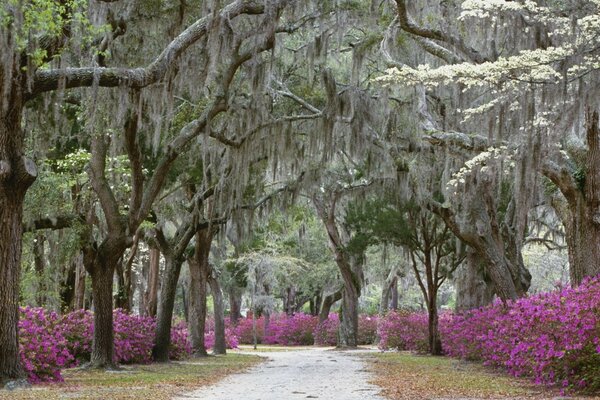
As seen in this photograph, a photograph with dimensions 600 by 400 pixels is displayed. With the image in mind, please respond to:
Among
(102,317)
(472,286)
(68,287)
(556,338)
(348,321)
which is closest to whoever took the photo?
(556,338)

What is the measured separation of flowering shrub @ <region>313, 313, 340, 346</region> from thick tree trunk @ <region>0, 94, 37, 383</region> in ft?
78.5

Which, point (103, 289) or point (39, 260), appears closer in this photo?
point (103, 289)

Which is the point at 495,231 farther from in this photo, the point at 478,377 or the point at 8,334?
the point at 8,334

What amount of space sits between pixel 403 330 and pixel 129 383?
14339 millimetres

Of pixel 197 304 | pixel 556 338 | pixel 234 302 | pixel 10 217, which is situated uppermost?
pixel 10 217


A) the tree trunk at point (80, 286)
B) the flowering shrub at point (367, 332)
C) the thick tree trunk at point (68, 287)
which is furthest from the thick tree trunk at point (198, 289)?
the flowering shrub at point (367, 332)

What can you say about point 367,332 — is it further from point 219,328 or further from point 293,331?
point 219,328

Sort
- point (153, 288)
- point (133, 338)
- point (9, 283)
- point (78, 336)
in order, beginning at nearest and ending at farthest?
point (9, 283) → point (78, 336) → point (133, 338) → point (153, 288)

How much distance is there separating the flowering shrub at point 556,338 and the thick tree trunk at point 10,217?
21.9 feet

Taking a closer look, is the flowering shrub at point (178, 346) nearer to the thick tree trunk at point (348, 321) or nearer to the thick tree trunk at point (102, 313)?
the thick tree trunk at point (102, 313)

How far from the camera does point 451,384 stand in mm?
10258

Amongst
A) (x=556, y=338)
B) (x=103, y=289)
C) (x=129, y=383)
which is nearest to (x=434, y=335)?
(x=103, y=289)

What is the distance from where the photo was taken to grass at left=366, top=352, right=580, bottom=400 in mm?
8664

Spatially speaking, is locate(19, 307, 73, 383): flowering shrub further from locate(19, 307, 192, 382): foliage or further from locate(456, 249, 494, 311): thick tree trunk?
locate(456, 249, 494, 311): thick tree trunk
